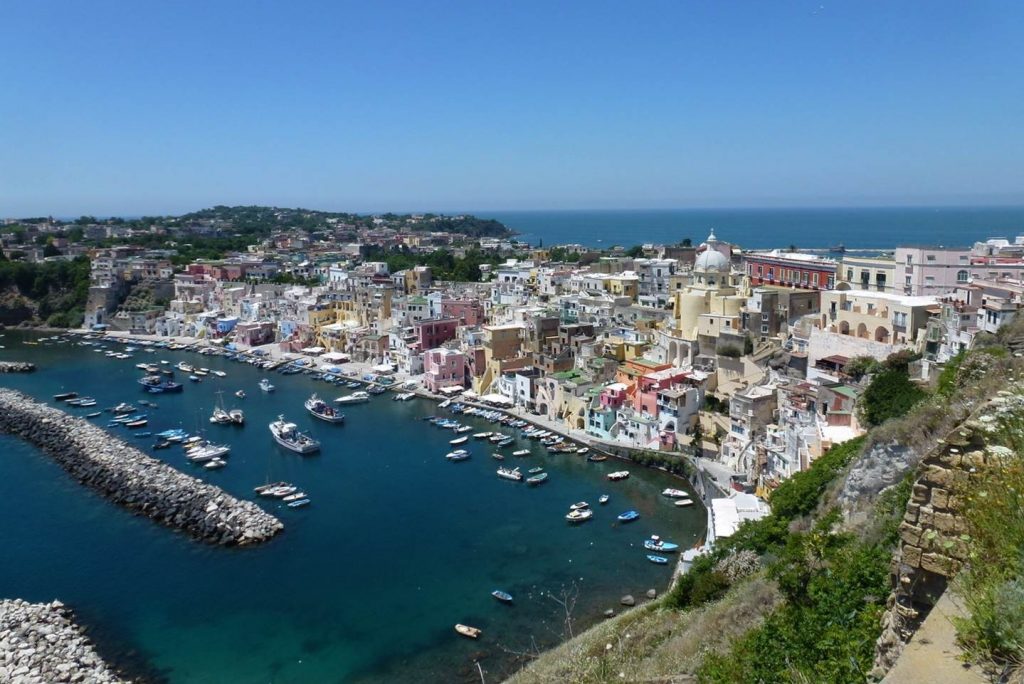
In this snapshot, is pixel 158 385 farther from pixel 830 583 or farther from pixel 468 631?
pixel 830 583

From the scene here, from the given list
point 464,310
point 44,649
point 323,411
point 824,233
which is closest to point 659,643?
point 44,649

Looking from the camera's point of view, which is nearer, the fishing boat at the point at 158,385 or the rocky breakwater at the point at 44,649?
the rocky breakwater at the point at 44,649

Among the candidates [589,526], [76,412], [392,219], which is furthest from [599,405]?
[392,219]

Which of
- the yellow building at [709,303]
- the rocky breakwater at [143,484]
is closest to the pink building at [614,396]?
the yellow building at [709,303]

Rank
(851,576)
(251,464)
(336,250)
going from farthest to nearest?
(336,250) → (251,464) → (851,576)

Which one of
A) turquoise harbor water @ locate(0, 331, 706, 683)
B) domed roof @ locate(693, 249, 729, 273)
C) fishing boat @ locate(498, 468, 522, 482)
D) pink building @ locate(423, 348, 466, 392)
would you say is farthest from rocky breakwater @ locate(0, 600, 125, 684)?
domed roof @ locate(693, 249, 729, 273)

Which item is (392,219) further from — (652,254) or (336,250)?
(652,254)

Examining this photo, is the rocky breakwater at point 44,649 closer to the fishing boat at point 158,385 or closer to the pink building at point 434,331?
the fishing boat at point 158,385
